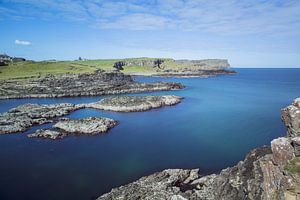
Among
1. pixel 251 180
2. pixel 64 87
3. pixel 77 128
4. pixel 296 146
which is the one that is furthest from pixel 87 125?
pixel 64 87

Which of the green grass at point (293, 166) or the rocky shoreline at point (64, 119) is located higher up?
the green grass at point (293, 166)

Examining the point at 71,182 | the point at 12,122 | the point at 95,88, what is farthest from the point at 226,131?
the point at 95,88

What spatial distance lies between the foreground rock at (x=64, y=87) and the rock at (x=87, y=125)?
47.0 metres

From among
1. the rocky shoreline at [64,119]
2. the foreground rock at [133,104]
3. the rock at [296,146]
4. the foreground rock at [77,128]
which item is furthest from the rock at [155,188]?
the foreground rock at [133,104]

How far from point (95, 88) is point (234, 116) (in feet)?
198

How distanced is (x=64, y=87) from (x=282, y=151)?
106 meters

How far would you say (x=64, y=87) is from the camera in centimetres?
11506

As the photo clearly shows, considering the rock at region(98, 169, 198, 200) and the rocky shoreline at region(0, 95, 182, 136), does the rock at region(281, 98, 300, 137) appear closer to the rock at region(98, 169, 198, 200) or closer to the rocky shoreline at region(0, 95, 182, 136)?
the rock at region(98, 169, 198, 200)

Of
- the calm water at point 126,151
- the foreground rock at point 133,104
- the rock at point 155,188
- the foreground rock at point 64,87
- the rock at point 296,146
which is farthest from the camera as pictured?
the foreground rock at point 64,87

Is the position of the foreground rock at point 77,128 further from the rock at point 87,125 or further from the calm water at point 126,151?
the calm water at point 126,151

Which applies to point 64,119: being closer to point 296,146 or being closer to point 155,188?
point 155,188

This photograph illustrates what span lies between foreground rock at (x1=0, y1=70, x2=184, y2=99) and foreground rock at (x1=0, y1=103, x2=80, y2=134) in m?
28.5

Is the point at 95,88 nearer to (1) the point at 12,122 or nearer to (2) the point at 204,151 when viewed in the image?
(1) the point at 12,122

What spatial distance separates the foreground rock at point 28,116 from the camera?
182 ft
